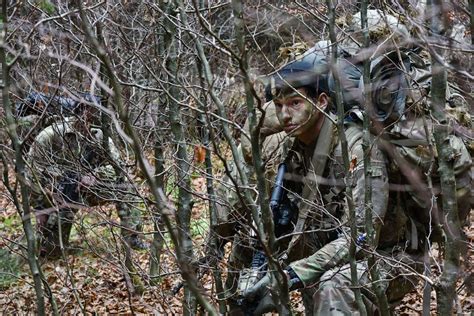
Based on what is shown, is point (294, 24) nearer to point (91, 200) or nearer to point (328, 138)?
point (91, 200)

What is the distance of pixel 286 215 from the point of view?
14.1 feet

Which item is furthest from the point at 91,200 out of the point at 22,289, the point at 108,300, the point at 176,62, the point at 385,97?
the point at 385,97

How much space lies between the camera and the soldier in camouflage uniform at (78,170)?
5.32 metres

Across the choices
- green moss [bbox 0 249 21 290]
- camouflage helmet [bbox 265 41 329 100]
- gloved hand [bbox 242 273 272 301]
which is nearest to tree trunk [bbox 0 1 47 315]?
gloved hand [bbox 242 273 272 301]

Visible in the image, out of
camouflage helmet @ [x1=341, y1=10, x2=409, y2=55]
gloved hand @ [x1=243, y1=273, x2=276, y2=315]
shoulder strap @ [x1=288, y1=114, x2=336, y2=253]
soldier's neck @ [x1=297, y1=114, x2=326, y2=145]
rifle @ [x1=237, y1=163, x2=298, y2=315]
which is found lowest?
gloved hand @ [x1=243, y1=273, x2=276, y2=315]

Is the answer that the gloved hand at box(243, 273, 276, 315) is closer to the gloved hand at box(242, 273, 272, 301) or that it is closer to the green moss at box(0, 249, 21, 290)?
the gloved hand at box(242, 273, 272, 301)

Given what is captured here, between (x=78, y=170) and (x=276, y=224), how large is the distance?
1.96 meters

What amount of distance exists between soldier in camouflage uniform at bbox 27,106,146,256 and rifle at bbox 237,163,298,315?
0.88 metres

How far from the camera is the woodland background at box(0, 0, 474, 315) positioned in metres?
2.49

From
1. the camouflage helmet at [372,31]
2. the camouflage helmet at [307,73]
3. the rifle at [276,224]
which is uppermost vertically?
the camouflage helmet at [372,31]

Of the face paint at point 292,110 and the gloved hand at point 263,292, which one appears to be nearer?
the gloved hand at point 263,292

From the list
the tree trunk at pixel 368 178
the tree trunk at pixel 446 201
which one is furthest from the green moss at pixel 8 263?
the tree trunk at pixel 446 201

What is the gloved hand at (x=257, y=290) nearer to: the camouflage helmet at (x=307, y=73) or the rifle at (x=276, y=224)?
the rifle at (x=276, y=224)

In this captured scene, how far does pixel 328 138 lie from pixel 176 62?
1.29 metres
